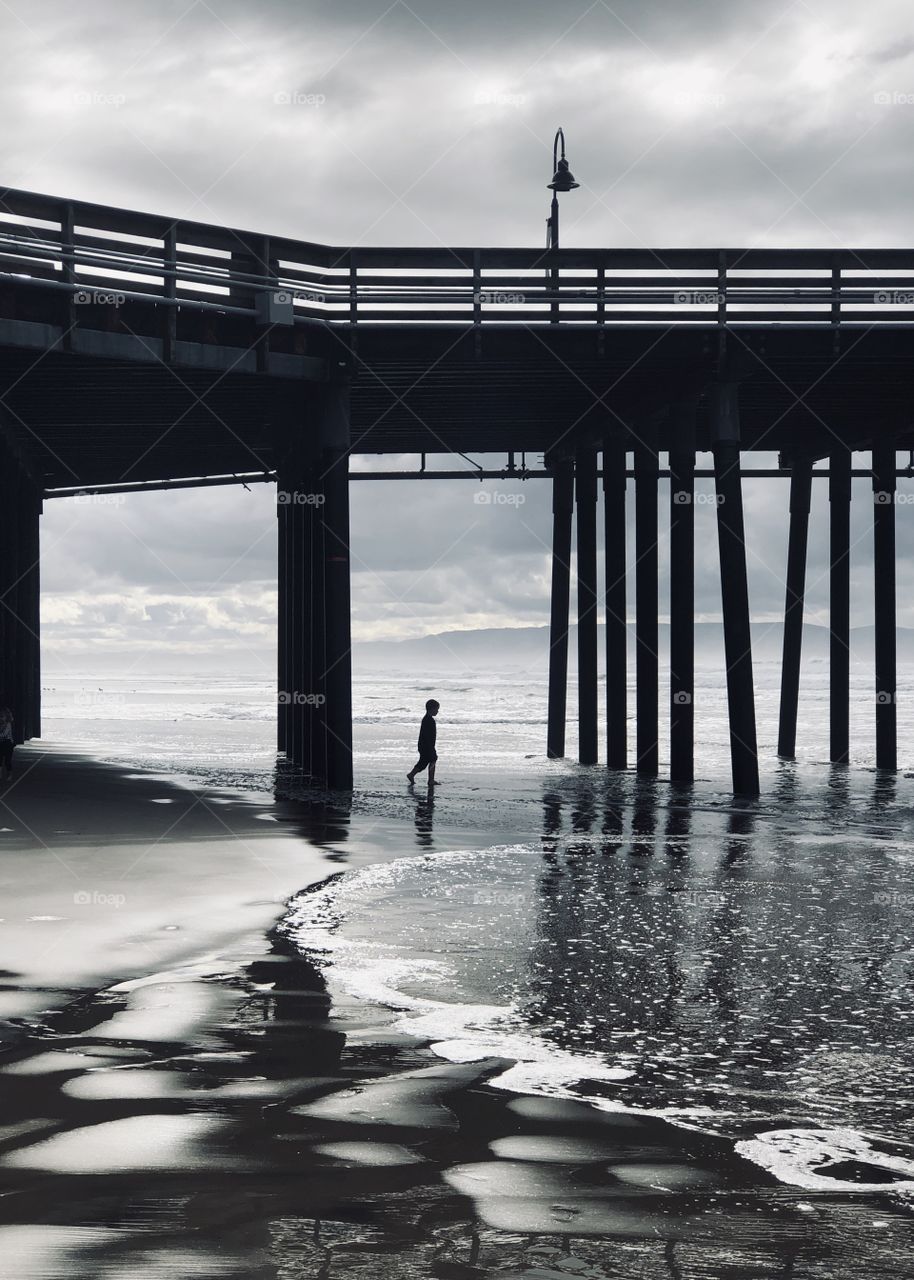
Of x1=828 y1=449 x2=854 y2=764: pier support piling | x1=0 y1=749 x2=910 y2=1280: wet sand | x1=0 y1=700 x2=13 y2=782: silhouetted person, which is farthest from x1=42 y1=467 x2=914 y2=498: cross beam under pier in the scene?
x1=0 y1=749 x2=910 y2=1280: wet sand

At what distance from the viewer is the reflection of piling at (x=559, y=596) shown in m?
31.5

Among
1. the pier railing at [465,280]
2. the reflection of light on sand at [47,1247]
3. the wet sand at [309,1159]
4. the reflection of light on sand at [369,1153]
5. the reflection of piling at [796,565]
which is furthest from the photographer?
the reflection of piling at [796,565]

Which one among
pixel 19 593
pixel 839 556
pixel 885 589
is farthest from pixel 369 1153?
pixel 19 593

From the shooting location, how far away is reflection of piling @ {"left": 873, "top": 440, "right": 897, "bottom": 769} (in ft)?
89.7

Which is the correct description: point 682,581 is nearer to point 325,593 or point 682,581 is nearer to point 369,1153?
point 325,593

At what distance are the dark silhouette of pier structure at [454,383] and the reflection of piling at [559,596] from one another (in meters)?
2.17

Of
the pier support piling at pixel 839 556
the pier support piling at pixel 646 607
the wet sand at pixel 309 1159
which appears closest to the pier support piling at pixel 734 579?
the pier support piling at pixel 646 607

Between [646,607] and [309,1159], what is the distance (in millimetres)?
22165

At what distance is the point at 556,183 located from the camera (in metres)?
23.7

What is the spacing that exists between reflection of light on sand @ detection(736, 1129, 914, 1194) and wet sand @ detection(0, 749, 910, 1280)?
0.10 meters

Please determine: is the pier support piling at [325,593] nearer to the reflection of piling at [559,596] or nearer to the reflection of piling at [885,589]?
the reflection of piling at [559,596]

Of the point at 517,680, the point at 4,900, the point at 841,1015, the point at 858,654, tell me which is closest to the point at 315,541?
the point at 4,900

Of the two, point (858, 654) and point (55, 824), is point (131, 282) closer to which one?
point (55, 824)

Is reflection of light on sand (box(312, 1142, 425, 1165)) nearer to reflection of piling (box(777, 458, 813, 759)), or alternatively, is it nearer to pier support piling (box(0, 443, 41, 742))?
pier support piling (box(0, 443, 41, 742))
